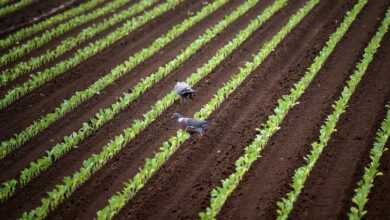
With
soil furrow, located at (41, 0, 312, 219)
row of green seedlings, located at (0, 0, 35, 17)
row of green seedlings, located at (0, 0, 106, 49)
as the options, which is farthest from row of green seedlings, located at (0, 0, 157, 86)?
soil furrow, located at (41, 0, 312, 219)

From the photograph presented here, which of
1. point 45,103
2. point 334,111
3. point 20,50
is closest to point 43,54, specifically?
point 20,50

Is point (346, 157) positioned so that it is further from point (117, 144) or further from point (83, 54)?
point (83, 54)

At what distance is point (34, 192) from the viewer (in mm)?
5848

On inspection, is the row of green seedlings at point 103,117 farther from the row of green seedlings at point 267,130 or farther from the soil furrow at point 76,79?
the row of green seedlings at point 267,130

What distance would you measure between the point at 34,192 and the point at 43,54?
15.6 feet

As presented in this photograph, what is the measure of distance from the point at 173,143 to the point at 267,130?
1.73 meters

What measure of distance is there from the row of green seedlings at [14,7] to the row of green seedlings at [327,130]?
1015 centimetres

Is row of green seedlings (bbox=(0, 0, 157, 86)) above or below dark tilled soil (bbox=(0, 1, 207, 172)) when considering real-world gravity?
above

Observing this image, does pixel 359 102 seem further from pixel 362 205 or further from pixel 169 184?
pixel 169 184

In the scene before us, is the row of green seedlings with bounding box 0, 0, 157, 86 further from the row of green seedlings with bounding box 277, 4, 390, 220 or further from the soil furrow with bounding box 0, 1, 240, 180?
the row of green seedlings with bounding box 277, 4, 390, 220

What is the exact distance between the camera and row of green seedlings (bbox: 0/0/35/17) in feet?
38.6

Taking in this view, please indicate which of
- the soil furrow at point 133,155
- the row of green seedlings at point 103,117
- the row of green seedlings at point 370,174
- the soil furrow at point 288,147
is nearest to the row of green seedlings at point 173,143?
the soil furrow at point 133,155

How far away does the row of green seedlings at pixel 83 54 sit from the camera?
8031mm

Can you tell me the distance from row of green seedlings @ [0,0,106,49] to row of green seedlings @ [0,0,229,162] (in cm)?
222
